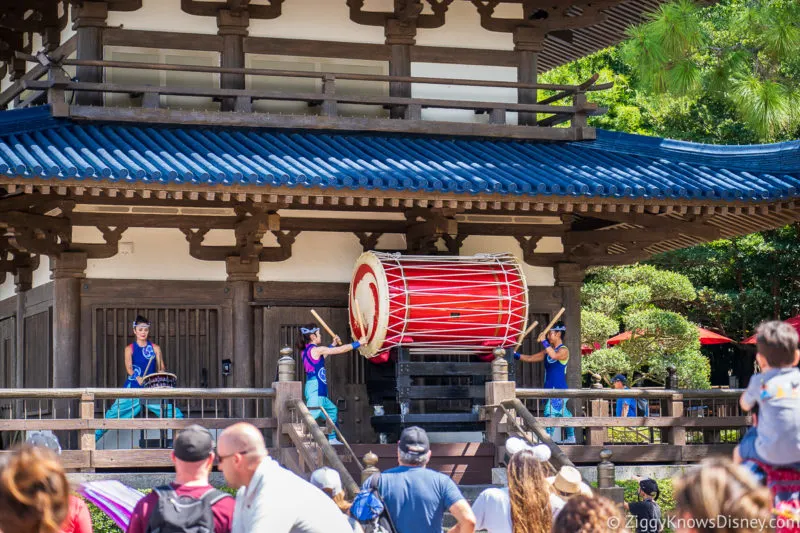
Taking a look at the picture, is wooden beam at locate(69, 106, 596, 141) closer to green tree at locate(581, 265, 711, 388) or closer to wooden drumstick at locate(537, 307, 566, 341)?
wooden drumstick at locate(537, 307, 566, 341)

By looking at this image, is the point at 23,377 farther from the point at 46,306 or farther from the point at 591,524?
the point at 591,524

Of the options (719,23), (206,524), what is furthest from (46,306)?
(719,23)

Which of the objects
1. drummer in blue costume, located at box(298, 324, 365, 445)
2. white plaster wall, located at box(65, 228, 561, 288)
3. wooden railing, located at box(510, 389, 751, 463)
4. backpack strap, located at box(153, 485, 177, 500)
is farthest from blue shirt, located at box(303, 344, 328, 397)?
backpack strap, located at box(153, 485, 177, 500)

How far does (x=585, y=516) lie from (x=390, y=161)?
33.7ft

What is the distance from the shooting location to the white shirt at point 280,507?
5832 mm

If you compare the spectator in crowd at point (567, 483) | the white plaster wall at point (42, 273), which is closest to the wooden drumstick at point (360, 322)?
the white plaster wall at point (42, 273)

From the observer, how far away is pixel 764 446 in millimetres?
6168

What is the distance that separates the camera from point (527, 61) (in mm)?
17250

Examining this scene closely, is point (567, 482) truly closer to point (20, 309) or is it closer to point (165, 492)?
point (165, 492)

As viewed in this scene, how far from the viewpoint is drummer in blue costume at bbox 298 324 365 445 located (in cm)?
1421

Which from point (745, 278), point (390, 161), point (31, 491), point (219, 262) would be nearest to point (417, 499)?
point (31, 491)

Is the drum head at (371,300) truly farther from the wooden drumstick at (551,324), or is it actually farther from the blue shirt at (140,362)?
the blue shirt at (140,362)

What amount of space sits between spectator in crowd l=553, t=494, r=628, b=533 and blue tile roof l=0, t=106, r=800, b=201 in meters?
9.10

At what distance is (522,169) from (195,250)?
4.01 meters
